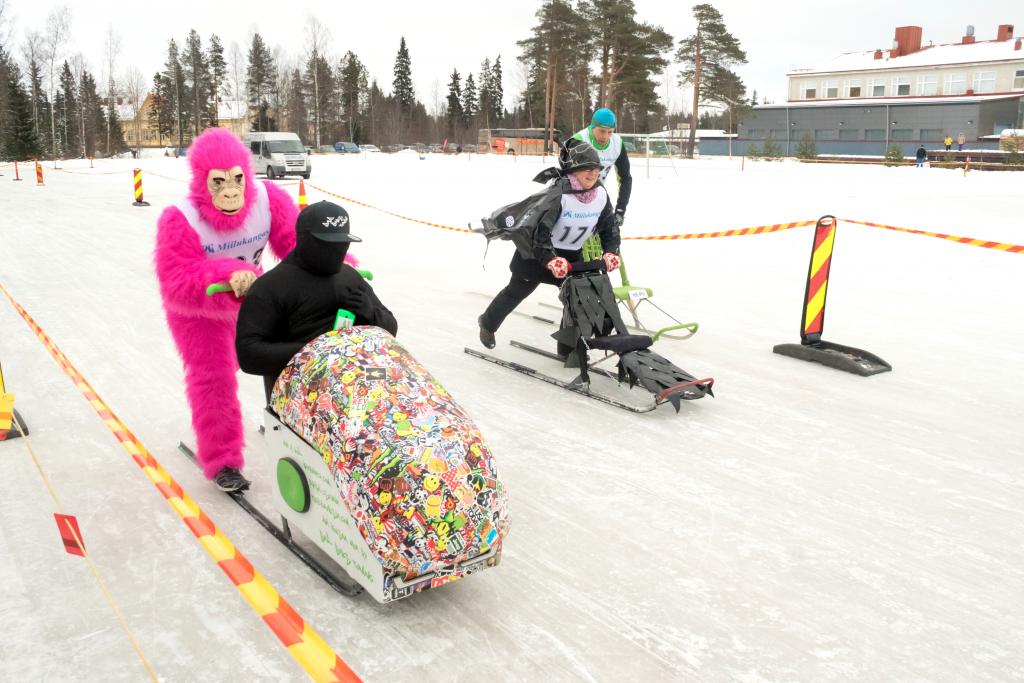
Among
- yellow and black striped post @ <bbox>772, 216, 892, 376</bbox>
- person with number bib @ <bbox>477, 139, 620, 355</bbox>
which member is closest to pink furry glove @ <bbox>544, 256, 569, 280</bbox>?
person with number bib @ <bbox>477, 139, 620, 355</bbox>

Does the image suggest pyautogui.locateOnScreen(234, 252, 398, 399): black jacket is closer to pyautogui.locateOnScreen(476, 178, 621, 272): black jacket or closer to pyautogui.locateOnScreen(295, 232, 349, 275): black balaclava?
pyautogui.locateOnScreen(295, 232, 349, 275): black balaclava

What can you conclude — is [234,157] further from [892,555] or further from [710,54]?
[710,54]

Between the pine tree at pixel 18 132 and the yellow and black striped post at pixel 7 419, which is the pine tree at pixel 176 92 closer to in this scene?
the pine tree at pixel 18 132

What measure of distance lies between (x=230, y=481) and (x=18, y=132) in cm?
6244

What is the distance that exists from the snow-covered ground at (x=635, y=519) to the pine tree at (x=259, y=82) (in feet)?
248

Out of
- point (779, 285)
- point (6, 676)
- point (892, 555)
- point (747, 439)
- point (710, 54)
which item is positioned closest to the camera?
point (6, 676)

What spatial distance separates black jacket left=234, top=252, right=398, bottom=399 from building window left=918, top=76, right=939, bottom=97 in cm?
6933

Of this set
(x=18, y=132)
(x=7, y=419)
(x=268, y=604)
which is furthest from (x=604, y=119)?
(x=18, y=132)

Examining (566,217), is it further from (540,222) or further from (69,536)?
(69,536)

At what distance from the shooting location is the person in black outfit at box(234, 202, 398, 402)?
3.46m

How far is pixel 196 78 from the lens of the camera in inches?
3081

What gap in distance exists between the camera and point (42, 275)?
10547mm

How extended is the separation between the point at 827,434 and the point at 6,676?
15.1ft

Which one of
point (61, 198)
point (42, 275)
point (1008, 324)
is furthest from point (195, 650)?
point (61, 198)
